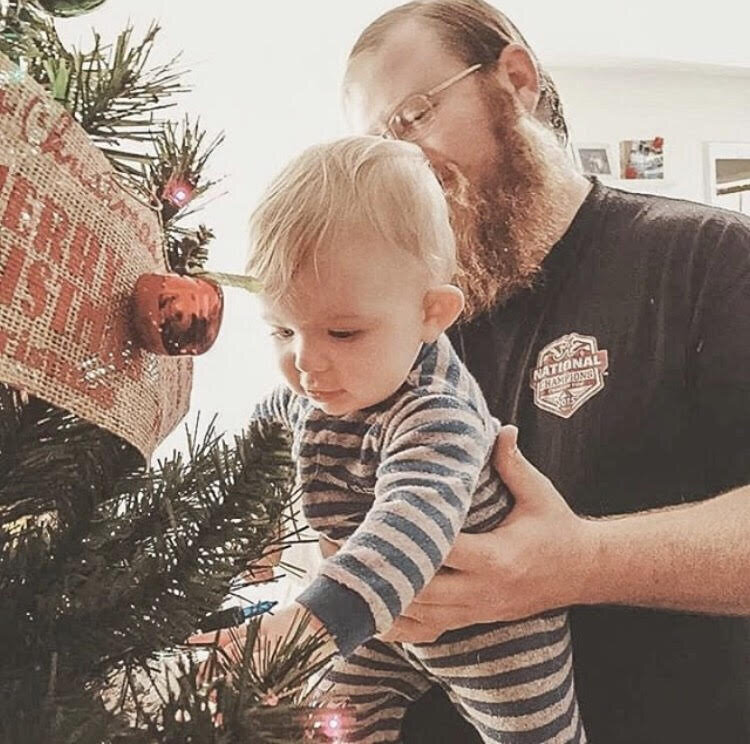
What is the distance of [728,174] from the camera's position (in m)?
4.03

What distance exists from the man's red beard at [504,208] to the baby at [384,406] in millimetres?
410

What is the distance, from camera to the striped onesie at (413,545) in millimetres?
622

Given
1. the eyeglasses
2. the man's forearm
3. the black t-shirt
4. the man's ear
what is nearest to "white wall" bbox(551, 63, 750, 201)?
the man's ear

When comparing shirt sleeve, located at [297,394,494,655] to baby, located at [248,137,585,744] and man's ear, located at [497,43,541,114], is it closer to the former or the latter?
baby, located at [248,137,585,744]

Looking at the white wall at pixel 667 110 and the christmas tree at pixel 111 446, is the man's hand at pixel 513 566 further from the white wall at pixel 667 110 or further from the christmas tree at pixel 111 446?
the white wall at pixel 667 110

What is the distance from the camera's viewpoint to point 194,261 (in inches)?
21.5

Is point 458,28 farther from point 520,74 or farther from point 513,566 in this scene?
point 513,566

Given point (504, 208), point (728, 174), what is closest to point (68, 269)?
point (504, 208)

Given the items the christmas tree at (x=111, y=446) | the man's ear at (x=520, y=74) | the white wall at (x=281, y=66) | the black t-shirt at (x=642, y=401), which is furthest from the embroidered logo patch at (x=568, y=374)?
the white wall at (x=281, y=66)

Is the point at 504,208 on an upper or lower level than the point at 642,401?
upper

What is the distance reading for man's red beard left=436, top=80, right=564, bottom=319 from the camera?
1.24 m

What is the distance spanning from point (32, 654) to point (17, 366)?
6.0 inches

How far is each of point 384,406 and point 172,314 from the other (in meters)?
0.35

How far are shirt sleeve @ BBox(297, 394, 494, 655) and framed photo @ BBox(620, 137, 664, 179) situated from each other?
3.24 m
